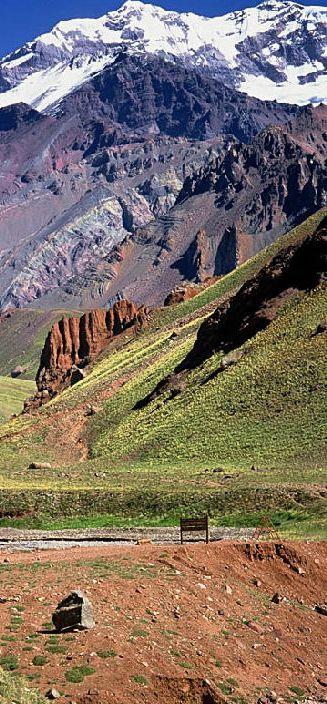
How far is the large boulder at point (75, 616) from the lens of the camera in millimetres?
22641

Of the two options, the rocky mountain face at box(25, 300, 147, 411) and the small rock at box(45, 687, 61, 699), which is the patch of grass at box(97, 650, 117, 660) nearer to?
the small rock at box(45, 687, 61, 699)

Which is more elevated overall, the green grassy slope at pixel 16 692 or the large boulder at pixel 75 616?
the green grassy slope at pixel 16 692

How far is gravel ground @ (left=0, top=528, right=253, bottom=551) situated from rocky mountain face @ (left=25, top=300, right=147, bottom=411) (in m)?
91.8

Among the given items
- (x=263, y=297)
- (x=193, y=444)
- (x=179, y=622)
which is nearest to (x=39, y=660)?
(x=179, y=622)

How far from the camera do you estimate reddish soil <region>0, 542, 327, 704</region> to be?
67.8ft

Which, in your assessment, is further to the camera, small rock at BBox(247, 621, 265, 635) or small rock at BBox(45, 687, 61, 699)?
small rock at BBox(247, 621, 265, 635)

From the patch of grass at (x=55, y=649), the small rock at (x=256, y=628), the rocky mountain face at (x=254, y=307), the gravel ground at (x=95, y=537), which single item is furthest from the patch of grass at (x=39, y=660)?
the rocky mountain face at (x=254, y=307)

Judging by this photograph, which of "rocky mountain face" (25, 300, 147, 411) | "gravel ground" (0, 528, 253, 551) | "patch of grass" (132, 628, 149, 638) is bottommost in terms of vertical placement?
"rocky mountain face" (25, 300, 147, 411)

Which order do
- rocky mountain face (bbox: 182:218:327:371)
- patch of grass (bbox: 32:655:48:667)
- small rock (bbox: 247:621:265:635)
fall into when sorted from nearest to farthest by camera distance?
patch of grass (bbox: 32:655:48:667)
small rock (bbox: 247:621:265:635)
rocky mountain face (bbox: 182:218:327:371)

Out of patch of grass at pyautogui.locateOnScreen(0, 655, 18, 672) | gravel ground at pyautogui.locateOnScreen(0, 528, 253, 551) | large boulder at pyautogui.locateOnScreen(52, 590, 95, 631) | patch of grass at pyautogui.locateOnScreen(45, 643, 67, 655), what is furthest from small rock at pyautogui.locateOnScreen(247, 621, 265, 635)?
gravel ground at pyautogui.locateOnScreen(0, 528, 253, 551)

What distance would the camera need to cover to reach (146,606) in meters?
25.5

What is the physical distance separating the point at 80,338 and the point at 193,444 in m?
92.1

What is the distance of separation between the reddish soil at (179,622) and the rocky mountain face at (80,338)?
365 feet

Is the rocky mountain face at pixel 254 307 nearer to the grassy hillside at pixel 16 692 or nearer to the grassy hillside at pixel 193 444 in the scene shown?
the grassy hillside at pixel 193 444
